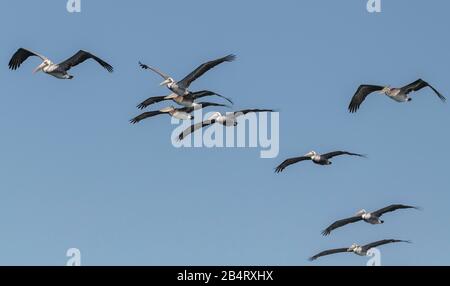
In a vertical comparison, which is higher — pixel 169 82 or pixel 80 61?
pixel 80 61

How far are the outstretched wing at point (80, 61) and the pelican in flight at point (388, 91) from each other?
554 inches

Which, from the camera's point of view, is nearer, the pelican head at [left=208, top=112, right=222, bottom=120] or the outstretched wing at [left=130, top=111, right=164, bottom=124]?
the pelican head at [left=208, top=112, right=222, bottom=120]

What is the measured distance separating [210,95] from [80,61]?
7144mm

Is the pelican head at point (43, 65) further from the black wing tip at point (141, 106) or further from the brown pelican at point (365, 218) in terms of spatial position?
the brown pelican at point (365, 218)

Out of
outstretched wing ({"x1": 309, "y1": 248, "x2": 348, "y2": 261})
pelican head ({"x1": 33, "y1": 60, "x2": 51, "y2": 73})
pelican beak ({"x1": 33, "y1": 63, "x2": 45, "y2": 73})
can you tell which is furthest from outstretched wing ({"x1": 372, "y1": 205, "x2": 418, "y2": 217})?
pelican beak ({"x1": 33, "y1": 63, "x2": 45, "y2": 73})

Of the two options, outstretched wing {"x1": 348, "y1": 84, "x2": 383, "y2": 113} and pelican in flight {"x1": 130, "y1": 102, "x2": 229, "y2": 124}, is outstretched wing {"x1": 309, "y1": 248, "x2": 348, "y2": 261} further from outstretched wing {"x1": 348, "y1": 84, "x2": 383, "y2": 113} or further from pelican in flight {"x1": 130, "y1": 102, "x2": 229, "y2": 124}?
pelican in flight {"x1": 130, "y1": 102, "x2": 229, "y2": 124}

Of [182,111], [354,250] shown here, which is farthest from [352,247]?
[182,111]

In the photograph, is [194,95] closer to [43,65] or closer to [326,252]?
[43,65]

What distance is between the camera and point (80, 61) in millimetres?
64875

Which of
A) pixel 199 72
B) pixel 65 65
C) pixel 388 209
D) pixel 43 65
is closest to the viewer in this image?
pixel 199 72

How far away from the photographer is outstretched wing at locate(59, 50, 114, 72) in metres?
64.4

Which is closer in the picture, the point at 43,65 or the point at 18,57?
the point at 43,65
